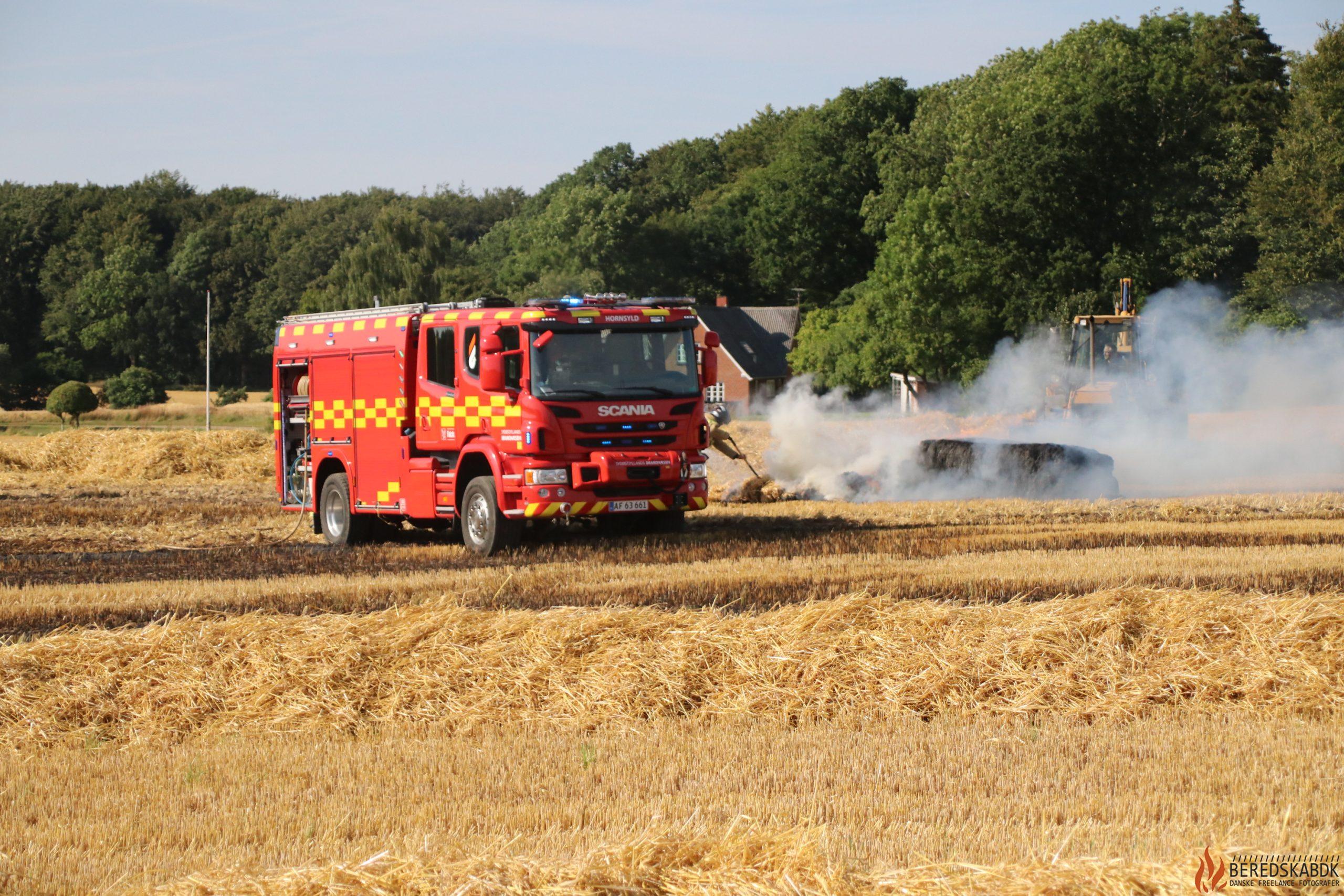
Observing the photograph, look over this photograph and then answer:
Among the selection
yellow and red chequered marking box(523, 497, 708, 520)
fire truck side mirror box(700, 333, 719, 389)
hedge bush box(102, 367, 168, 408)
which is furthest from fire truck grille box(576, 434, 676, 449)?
→ hedge bush box(102, 367, 168, 408)

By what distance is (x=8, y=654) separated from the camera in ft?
31.9

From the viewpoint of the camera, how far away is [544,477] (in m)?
16.5

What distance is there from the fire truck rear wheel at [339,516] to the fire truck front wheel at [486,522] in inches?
99.8

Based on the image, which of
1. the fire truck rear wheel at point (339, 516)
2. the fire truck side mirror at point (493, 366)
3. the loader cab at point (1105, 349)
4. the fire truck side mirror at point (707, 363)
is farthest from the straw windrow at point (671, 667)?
the loader cab at point (1105, 349)

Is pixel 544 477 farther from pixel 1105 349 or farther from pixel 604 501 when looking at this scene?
pixel 1105 349

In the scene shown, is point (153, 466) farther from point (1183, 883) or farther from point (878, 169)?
point (878, 169)

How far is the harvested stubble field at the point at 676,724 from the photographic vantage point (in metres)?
5.82

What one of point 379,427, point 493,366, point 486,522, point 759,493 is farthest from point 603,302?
point 759,493

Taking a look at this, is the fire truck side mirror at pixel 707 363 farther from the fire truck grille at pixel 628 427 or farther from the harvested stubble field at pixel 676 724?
the harvested stubble field at pixel 676 724

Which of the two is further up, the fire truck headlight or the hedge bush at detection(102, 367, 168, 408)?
the hedge bush at detection(102, 367, 168, 408)

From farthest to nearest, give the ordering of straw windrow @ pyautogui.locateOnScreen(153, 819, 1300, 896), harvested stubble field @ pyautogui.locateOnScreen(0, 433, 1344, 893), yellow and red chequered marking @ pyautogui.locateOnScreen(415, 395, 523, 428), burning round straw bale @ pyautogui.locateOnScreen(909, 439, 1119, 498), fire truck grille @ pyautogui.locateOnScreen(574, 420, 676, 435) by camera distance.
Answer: burning round straw bale @ pyautogui.locateOnScreen(909, 439, 1119, 498), fire truck grille @ pyautogui.locateOnScreen(574, 420, 676, 435), yellow and red chequered marking @ pyautogui.locateOnScreen(415, 395, 523, 428), harvested stubble field @ pyautogui.locateOnScreen(0, 433, 1344, 893), straw windrow @ pyautogui.locateOnScreen(153, 819, 1300, 896)

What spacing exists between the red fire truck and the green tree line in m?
31.0

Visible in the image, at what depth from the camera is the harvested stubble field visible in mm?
5820

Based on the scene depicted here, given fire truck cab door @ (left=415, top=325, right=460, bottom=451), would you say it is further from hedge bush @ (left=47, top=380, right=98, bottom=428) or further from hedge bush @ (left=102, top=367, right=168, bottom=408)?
hedge bush @ (left=102, top=367, right=168, bottom=408)
